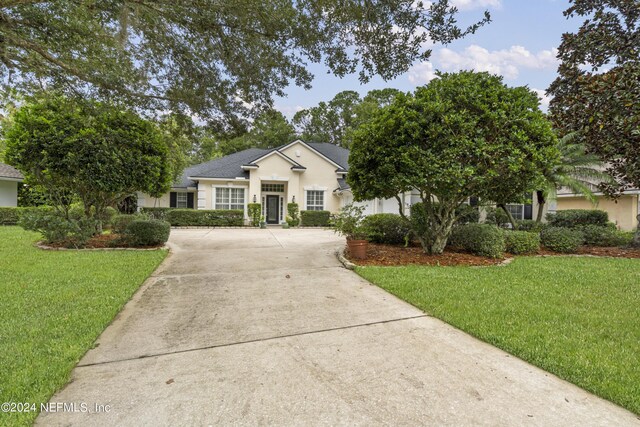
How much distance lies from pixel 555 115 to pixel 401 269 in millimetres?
8302

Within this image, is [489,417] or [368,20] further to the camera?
[368,20]

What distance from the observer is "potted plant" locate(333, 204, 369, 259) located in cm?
784

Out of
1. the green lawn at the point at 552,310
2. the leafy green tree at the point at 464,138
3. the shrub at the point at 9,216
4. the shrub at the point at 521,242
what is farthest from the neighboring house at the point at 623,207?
the shrub at the point at 9,216

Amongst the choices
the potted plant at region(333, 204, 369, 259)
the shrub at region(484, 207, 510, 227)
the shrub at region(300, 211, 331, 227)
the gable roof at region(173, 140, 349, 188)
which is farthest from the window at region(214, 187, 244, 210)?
the shrub at region(484, 207, 510, 227)

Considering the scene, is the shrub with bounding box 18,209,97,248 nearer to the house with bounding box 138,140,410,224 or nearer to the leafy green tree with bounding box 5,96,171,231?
the leafy green tree with bounding box 5,96,171,231

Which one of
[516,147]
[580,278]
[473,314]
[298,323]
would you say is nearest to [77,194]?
[298,323]

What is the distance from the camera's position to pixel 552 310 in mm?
4258

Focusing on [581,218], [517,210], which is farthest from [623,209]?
[517,210]

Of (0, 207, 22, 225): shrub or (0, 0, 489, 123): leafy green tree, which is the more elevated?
(0, 0, 489, 123): leafy green tree

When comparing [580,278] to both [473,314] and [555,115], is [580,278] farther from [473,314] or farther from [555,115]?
[555,115]

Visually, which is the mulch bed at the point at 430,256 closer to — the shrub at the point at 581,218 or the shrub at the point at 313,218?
the shrub at the point at 581,218

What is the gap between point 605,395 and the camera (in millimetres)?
2438

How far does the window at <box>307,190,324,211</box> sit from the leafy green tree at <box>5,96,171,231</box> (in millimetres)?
12634

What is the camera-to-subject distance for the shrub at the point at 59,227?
8.52 m
